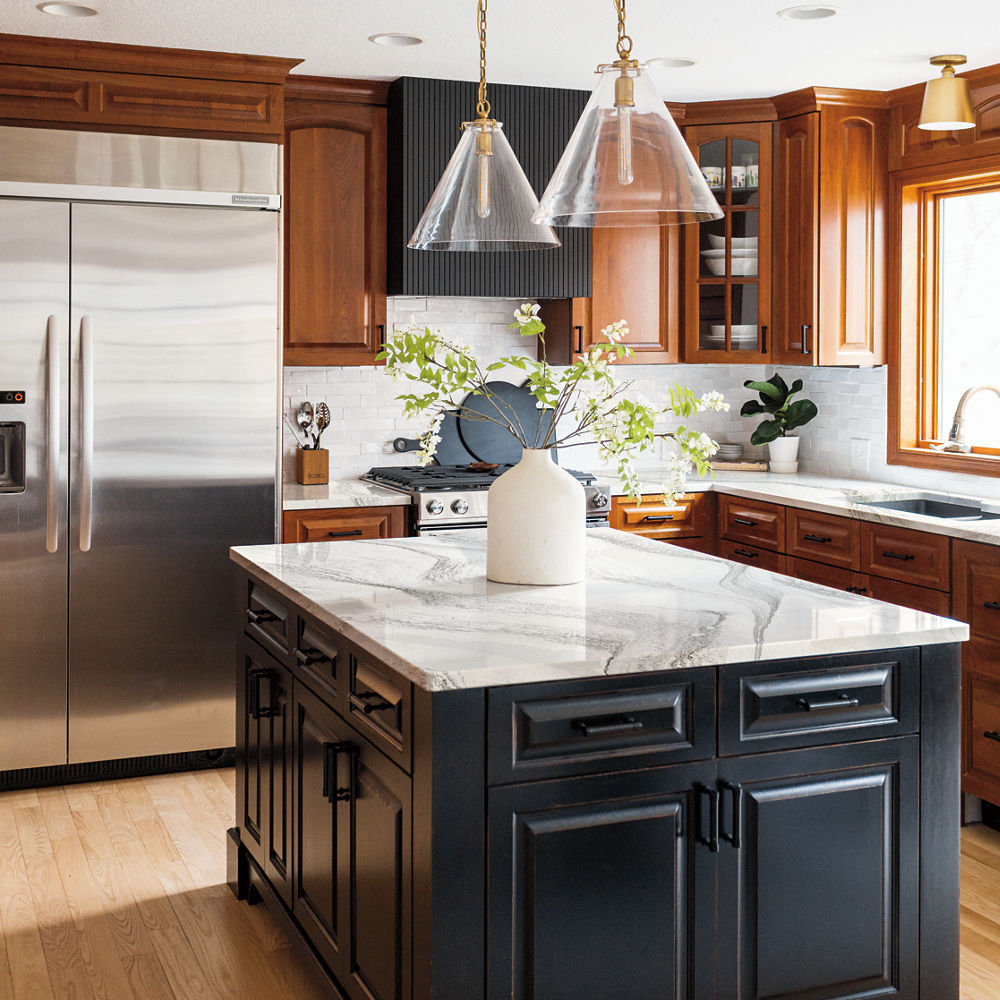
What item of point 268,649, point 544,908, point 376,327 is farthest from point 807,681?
point 376,327

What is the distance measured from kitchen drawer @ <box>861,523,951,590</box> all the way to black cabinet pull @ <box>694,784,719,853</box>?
6.95 ft

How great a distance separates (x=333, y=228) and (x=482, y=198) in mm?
2534

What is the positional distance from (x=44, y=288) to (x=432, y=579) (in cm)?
199

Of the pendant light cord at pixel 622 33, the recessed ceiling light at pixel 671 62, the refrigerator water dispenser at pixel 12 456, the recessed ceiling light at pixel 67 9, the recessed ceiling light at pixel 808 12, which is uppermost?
the recessed ceiling light at pixel 671 62

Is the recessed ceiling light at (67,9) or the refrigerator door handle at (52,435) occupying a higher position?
the recessed ceiling light at (67,9)

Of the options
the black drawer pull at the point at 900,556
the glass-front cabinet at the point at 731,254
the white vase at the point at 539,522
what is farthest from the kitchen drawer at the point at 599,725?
the glass-front cabinet at the point at 731,254

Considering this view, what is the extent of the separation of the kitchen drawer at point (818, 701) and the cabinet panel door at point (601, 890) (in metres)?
0.11

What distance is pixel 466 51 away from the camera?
4.30m

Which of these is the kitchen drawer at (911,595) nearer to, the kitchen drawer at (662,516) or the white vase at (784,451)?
the kitchen drawer at (662,516)

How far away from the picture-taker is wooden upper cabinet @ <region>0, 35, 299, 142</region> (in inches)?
159

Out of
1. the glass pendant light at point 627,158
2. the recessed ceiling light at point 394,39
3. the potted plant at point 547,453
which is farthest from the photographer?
the recessed ceiling light at point 394,39

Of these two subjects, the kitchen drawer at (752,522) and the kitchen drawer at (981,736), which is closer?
the kitchen drawer at (981,736)

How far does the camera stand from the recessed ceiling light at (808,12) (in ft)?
12.3

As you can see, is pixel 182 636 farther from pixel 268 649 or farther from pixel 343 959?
pixel 343 959
